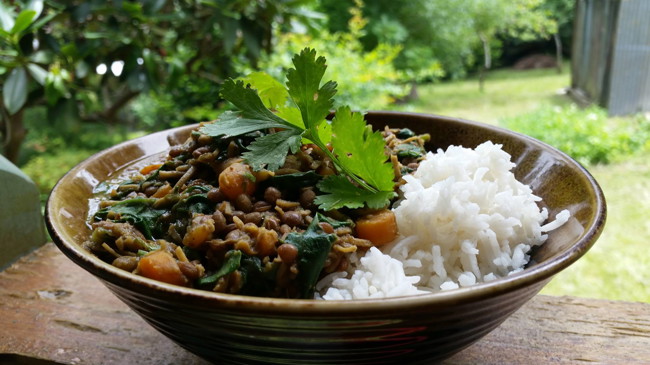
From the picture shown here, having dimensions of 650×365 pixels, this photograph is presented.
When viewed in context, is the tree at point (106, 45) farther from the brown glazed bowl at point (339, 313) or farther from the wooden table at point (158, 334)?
the brown glazed bowl at point (339, 313)

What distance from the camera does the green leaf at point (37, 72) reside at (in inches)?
129

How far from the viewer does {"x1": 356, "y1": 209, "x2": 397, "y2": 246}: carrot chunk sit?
134 centimetres

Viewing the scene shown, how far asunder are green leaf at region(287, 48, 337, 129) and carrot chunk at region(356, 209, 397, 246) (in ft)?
0.93

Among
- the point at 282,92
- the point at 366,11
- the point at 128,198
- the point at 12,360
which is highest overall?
the point at 282,92

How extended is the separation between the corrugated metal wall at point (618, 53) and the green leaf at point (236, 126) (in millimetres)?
5089

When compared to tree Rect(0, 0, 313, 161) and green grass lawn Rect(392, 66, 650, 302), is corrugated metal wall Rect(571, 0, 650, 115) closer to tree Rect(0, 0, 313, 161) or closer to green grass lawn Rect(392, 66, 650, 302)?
green grass lawn Rect(392, 66, 650, 302)

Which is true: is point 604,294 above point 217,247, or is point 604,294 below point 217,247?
below

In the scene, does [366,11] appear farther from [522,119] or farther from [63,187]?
[63,187]

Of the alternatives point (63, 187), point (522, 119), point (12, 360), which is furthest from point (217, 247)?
point (522, 119)

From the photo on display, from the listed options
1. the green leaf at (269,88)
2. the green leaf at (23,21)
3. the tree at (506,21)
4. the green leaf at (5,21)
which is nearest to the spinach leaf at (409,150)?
the green leaf at (269,88)

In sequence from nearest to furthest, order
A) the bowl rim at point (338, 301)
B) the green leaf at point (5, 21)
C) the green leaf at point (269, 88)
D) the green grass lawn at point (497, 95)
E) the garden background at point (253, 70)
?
the bowl rim at point (338, 301)
the green leaf at point (269, 88)
the green leaf at point (5, 21)
the garden background at point (253, 70)
the green grass lawn at point (497, 95)

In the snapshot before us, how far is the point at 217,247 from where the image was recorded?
1210 millimetres

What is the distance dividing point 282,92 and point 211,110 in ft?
9.66

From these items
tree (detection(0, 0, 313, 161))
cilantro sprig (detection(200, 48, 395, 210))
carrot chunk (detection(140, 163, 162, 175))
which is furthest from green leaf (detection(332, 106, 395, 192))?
tree (detection(0, 0, 313, 161))
